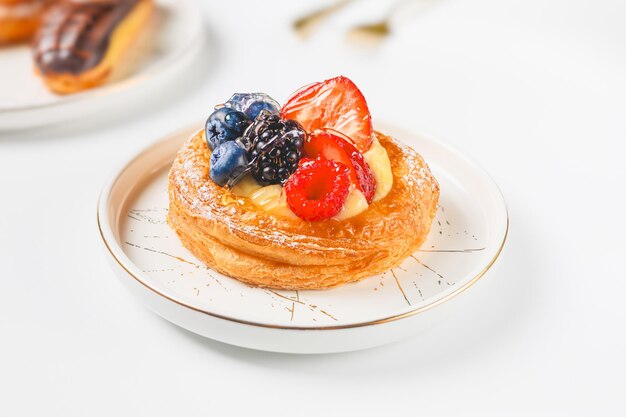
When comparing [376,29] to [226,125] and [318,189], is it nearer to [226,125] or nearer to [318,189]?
[226,125]

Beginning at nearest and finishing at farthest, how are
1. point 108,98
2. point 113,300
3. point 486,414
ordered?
point 486,414, point 113,300, point 108,98

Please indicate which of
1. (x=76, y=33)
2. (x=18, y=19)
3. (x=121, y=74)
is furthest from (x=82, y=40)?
(x=18, y=19)

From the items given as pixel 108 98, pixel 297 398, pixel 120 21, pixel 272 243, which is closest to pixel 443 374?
pixel 297 398

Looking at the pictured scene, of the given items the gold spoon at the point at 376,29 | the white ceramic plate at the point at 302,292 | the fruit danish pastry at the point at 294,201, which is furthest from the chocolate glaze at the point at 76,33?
the fruit danish pastry at the point at 294,201

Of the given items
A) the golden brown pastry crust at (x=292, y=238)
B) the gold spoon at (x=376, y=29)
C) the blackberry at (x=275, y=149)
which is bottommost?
the gold spoon at (x=376, y=29)

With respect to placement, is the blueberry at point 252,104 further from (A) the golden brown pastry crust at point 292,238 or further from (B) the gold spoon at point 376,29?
(B) the gold spoon at point 376,29

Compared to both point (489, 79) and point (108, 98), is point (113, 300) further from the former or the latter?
point (489, 79)
